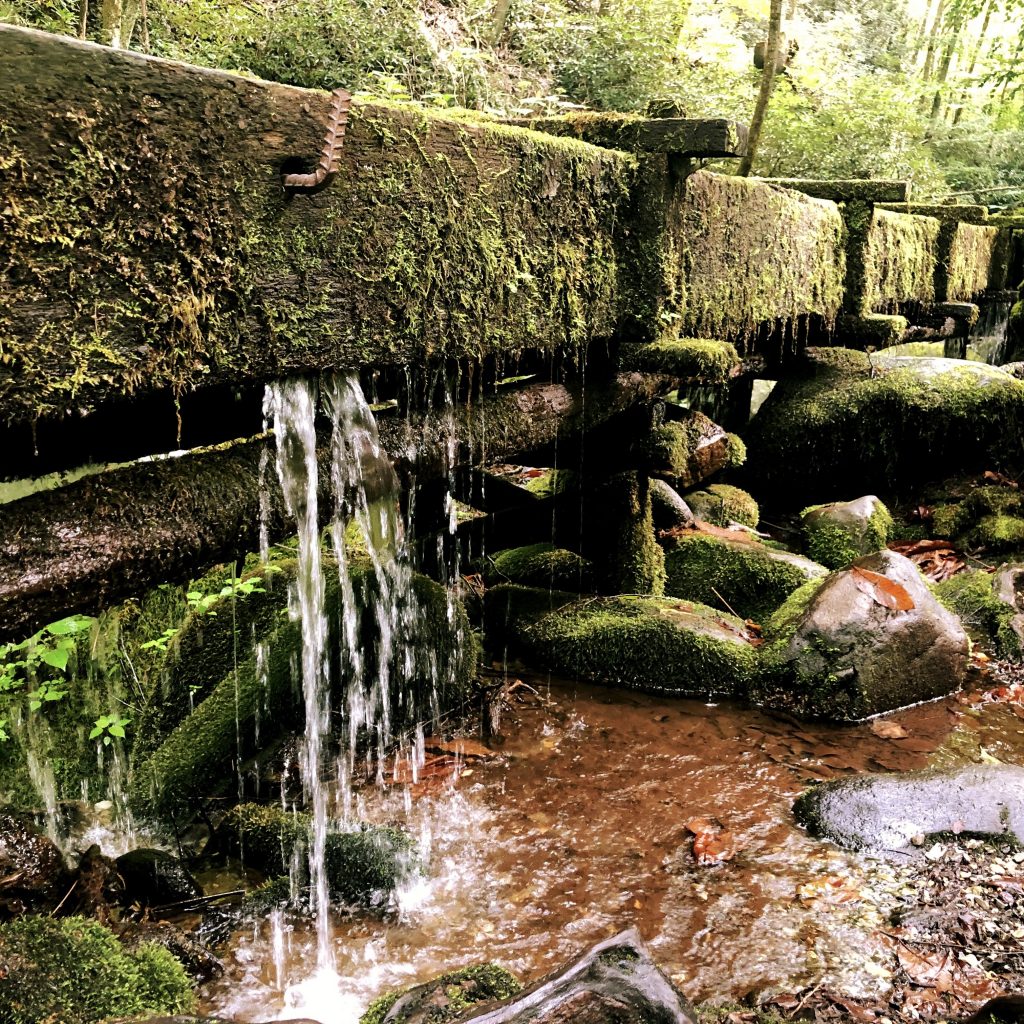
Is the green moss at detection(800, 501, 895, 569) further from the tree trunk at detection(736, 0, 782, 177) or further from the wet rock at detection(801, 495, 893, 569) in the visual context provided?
the tree trunk at detection(736, 0, 782, 177)

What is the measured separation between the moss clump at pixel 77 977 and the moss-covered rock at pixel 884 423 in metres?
7.58

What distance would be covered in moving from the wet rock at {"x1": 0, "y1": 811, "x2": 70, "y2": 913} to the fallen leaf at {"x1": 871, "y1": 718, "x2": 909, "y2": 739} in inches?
169

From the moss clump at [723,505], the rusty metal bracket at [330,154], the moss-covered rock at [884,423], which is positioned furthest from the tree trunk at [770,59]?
the rusty metal bracket at [330,154]

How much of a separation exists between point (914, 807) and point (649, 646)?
2016 millimetres

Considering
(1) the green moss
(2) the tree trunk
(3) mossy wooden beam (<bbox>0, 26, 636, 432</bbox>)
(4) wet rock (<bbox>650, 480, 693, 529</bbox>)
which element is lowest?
(1) the green moss

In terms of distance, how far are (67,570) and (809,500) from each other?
802 centimetres

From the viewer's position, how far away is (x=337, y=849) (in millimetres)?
3760

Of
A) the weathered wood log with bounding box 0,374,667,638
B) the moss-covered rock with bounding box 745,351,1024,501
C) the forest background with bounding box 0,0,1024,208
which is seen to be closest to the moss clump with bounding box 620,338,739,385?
the forest background with bounding box 0,0,1024,208

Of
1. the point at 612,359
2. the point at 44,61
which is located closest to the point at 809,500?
the point at 612,359

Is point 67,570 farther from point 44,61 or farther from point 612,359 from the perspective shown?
point 612,359

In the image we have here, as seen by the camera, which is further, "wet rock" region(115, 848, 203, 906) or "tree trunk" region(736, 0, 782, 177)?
"tree trunk" region(736, 0, 782, 177)

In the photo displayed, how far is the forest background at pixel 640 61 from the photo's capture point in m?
9.84

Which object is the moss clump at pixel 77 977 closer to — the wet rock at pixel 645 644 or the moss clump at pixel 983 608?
the wet rock at pixel 645 644

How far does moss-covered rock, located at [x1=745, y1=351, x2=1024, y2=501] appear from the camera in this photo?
8.34m
